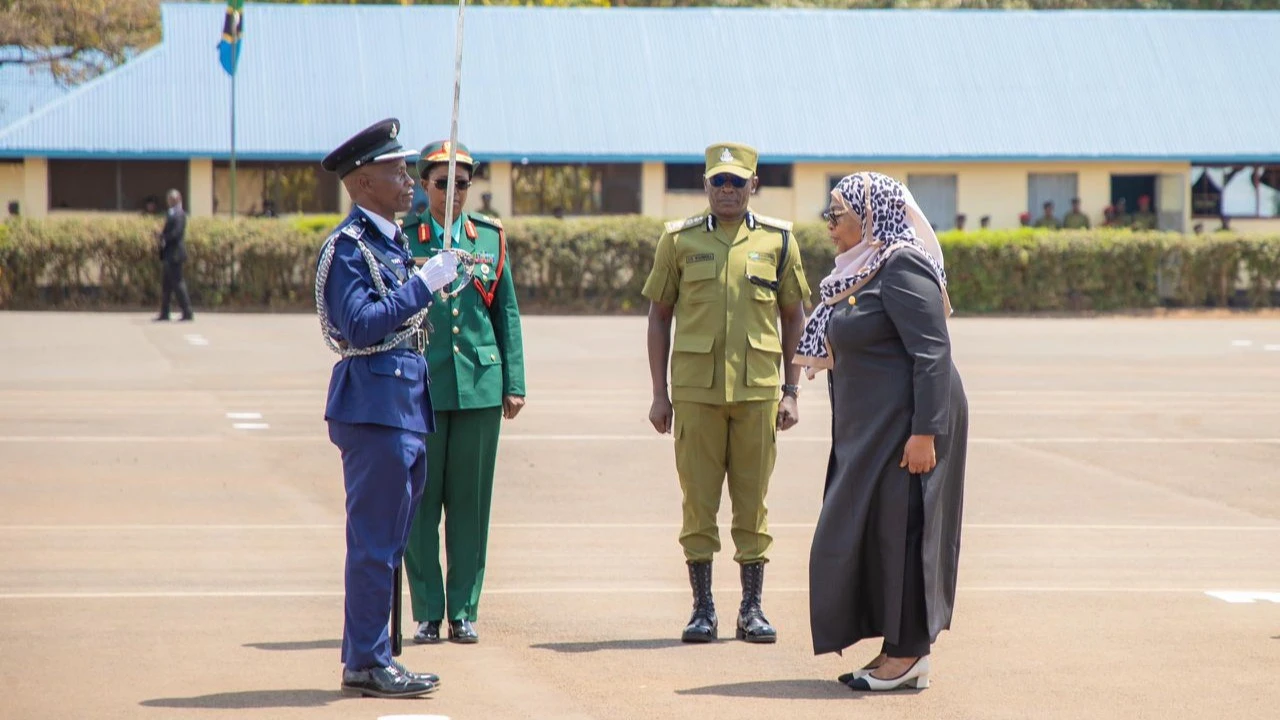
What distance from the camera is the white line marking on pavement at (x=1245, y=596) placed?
27.6ft

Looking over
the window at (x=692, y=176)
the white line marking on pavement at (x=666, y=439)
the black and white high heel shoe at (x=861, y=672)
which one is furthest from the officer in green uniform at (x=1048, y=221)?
the black and white high heel shoe at (x=861, y=672)

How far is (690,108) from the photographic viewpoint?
3994cm

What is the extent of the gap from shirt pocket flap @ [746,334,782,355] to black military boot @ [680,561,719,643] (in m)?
0.94

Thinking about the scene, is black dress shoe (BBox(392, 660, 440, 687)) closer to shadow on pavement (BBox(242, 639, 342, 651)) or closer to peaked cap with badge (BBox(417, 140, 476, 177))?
shadow on pavement (BBox(242, 639, 342, 651))

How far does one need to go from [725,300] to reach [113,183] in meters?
33.2

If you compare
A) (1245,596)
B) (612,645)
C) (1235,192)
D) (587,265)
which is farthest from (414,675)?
(1235,192)

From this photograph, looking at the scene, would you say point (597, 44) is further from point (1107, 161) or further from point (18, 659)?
point (18, 659)

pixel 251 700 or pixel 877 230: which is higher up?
pixel 877 230

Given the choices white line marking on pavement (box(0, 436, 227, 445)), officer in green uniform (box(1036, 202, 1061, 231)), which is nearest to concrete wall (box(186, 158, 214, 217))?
officer in green uniform (box(1036, 202, 1061, 231))

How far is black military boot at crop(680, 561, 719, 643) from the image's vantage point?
7.48 metres

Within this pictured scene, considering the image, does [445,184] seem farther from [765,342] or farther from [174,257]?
[174,257]

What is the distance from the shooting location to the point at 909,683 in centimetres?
657

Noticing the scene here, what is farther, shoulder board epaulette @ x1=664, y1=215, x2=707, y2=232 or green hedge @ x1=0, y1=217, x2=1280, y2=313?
green hedge @ x1=0, y1=217, x2=1280, y2=313

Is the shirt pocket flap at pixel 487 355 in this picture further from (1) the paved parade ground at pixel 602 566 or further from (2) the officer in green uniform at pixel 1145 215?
(2) the officer in green uniform at pixel 1145 215
